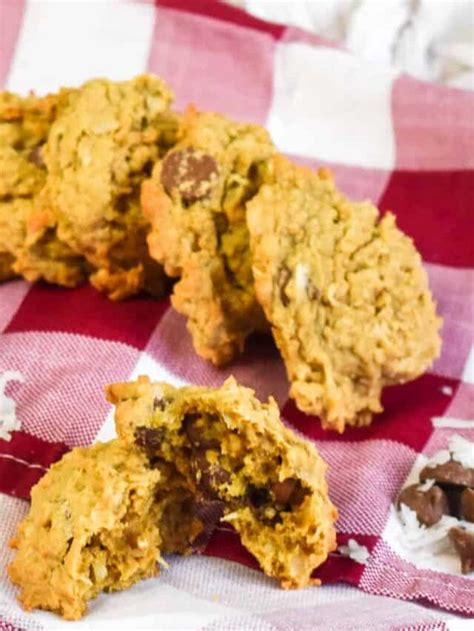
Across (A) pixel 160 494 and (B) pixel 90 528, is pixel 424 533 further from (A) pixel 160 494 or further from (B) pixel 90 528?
(B) pixel 90 528

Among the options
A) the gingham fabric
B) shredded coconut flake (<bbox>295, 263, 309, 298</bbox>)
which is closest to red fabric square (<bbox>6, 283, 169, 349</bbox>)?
the gingham fabric

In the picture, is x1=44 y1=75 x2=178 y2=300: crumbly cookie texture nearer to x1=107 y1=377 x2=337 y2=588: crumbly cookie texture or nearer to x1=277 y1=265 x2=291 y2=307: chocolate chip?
x1=277 y1=265 x2=291 y2=307: chocolate chip

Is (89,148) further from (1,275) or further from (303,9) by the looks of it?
(303,9)

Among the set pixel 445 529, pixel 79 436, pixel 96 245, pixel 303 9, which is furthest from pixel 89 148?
pixel 303 9

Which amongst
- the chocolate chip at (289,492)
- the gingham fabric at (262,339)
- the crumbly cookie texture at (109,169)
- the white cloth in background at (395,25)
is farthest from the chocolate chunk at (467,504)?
the white cloth in background at (395,25)

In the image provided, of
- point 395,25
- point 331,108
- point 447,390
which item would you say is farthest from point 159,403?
point 395,25
